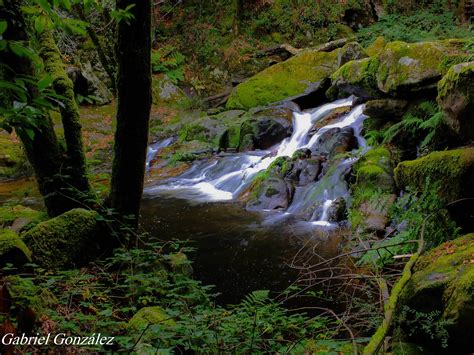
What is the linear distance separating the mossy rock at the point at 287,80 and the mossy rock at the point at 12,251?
1235cm

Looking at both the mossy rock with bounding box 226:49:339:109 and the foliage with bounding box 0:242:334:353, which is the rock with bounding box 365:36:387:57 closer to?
the mossy rock with bounding box 226:49:339:109

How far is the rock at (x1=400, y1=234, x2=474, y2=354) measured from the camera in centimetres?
237

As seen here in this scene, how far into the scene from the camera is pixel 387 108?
830cm

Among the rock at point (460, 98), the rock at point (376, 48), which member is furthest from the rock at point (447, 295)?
the rock at point (376, 48)

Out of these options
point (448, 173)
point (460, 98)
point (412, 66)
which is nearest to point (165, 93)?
point (412, 66)

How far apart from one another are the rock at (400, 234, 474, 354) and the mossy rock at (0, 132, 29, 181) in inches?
506

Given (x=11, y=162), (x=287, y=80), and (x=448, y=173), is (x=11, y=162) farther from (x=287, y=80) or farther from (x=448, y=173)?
(x=448, y=173)

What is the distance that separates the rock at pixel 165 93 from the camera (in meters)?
18.7

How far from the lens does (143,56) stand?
3.27 metres

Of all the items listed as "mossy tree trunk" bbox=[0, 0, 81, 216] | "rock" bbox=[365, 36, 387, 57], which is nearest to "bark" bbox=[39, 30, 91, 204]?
"mossy tree trunk" bbox=[0, 0, 81, 216]

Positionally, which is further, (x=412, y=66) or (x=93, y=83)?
(x=93, y=83)

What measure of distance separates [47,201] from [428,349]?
3994mm

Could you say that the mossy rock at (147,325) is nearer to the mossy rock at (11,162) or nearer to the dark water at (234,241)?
the dark water at (234,241)

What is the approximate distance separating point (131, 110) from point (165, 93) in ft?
52.6
